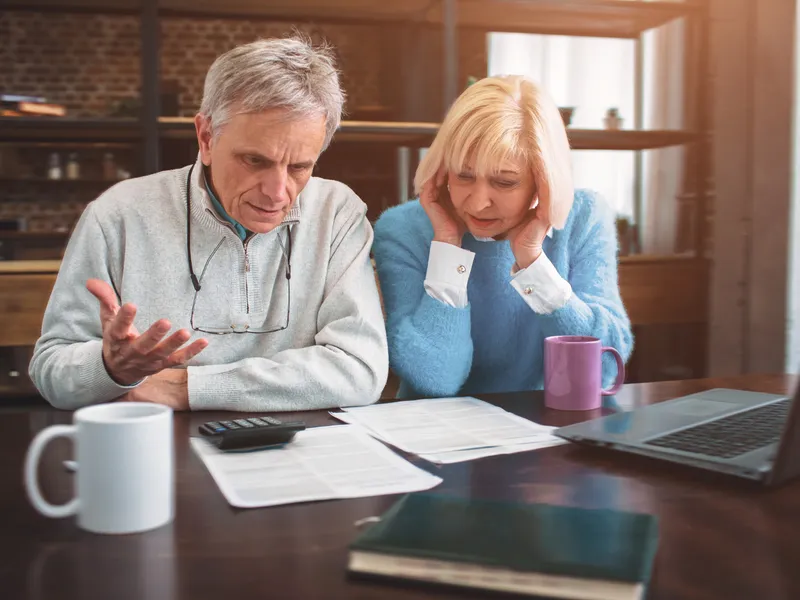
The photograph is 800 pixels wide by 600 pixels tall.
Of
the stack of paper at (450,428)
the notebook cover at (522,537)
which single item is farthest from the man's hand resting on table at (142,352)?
the notebook cover at (522,537)

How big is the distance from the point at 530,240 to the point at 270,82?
572 mm

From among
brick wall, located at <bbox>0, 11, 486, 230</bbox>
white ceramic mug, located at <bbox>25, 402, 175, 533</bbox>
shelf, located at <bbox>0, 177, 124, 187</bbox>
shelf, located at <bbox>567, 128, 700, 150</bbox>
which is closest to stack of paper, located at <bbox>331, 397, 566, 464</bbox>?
white ceramic mug, located at <bbox>25, 402, 175, 533</bbox>

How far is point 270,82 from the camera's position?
1327 millimetres

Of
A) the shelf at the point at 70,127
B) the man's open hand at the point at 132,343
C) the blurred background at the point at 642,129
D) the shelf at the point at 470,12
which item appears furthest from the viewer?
the shelf at the point at 470,12

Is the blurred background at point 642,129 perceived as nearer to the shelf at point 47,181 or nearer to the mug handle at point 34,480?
the shelf at point 47,181

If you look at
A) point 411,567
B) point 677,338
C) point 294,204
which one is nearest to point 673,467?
point 411,567

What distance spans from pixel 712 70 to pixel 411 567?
11.1ft

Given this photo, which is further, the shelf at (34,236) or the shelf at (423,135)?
the shelf at (34,236)

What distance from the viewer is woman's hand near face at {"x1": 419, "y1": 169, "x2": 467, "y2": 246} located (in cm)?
157

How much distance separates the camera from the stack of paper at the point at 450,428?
946 mm

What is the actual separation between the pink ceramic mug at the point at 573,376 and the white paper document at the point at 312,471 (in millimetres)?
351

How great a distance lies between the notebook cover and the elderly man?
583 millimetres

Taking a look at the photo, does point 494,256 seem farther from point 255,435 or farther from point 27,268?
point 27,268

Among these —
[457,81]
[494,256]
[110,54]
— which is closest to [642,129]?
[457,81]
